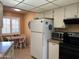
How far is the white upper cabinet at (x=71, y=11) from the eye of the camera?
10.1 feet

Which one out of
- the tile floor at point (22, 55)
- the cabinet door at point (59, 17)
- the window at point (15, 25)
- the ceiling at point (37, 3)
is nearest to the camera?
the ceiling at point (37, 3)

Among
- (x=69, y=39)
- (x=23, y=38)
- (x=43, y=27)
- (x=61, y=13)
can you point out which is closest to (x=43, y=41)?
(x=43, y=27)

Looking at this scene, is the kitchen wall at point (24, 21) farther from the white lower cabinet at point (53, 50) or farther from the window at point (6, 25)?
the white lower cabinet at point (53, 50)

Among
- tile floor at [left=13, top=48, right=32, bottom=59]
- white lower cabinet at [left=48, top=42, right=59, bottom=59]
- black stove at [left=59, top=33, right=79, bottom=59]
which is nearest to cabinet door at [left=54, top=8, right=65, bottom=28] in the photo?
black stove at [left=59, top=33, right=79, bottom=59]

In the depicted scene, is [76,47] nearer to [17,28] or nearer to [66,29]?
[66,29]

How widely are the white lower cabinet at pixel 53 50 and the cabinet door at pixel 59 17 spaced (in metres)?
0.77

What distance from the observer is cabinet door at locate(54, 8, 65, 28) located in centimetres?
354

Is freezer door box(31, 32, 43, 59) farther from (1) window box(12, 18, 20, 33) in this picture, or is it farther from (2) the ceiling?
(1) window box(12, 18, 20, 33)

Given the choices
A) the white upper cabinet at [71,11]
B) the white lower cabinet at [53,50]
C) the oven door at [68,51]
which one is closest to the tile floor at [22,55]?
the white lower cabinet at [53,50]

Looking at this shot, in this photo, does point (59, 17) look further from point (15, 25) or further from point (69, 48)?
point (15, 25)

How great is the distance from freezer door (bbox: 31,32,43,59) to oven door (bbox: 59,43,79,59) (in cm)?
82

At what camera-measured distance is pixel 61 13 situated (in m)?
3.57

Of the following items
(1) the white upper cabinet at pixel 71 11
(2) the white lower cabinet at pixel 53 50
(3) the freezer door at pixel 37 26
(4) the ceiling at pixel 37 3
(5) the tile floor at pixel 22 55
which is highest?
(4) the ceiling at pixel 37 3

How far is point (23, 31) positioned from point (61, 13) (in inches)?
172
